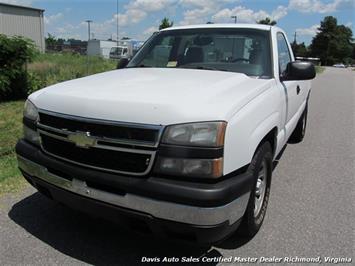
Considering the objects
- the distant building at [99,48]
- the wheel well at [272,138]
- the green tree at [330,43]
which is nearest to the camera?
the wheel well at [272,138]

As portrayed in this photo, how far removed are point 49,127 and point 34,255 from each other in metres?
1.00

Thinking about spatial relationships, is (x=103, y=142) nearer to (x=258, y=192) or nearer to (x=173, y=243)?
(x=173, y=243)

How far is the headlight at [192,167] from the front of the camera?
2479 millimetres

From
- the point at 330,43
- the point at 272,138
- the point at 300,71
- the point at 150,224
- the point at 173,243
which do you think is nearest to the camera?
the point at 150,224

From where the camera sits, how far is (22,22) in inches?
1320

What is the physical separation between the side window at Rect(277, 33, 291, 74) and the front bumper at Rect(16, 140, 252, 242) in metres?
2.09

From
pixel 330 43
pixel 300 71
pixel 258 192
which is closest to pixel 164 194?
pixel 258 192

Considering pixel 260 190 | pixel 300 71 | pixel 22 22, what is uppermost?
pixel 22 22

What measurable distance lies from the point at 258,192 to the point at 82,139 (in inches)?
63.7

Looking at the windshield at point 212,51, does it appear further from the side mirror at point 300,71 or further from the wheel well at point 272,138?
the wheel well at point 272,138

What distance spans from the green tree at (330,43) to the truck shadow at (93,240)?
108101 millimetres

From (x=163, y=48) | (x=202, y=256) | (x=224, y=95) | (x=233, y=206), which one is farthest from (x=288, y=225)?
(x=163, y=48)

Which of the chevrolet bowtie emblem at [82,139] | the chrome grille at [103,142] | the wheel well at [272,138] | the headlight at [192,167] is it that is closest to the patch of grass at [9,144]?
the chrome grille at [103,142]

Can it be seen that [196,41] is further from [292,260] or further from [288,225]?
[292,260]
